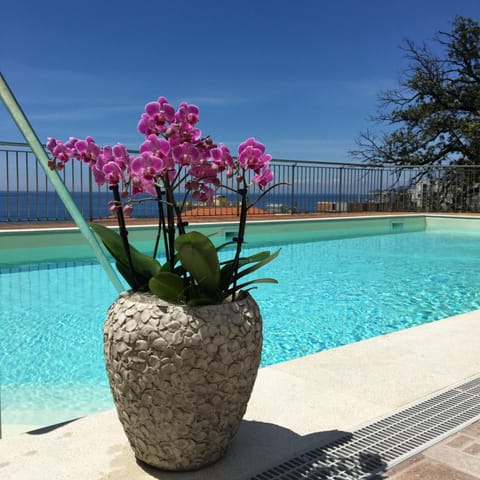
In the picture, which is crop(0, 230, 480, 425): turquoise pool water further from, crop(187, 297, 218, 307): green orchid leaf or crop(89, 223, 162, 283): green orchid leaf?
crop(187, 297, 218, 307): green orchid leaf

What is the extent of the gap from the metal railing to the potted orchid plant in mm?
6512

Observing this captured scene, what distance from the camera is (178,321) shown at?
4.20 ft

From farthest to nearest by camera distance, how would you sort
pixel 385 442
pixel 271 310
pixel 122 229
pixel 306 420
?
pixel 271 310 → pixel 306 420 → pixel 385 442 → pixel 122 229

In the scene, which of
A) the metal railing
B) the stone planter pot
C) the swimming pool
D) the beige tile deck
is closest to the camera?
the stone planter pot

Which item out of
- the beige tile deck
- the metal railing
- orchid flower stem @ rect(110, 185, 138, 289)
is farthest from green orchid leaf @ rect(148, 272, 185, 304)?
the metal railing

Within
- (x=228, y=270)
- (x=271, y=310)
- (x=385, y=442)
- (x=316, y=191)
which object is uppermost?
(x=316, y=191)

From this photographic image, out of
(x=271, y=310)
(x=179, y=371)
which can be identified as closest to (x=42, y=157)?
(x=179, y=371)

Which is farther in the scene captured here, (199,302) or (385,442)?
(385,442)

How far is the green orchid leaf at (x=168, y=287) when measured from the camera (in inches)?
52.8

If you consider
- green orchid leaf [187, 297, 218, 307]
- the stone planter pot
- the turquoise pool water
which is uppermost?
green orchid leaf [187, 297, 218, 307]

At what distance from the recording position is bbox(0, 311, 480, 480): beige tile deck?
146cm

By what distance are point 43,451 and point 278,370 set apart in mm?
1069

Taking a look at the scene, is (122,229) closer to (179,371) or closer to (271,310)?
(179,371)

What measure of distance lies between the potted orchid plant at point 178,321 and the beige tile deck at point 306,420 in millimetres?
138
